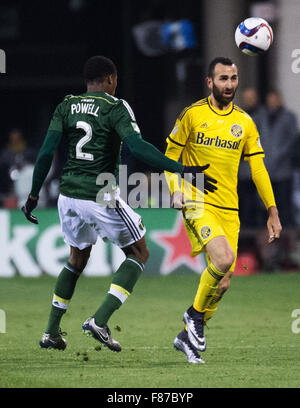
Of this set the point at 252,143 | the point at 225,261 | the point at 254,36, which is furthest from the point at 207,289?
the point at 254,36

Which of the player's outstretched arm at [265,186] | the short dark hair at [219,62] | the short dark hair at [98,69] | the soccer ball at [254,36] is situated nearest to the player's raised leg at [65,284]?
the short dark hair at [98,69]

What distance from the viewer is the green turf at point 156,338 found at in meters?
7.81

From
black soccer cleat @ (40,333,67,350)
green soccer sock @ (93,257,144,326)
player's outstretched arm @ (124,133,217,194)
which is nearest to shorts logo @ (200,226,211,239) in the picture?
player's outstretched arm @ (124,133,217,194)

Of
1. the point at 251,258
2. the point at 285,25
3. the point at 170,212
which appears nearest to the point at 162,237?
the point at 170,212

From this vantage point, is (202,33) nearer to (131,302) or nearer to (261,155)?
(131,302)

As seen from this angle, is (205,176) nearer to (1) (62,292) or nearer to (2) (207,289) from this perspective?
(2) (207,289)

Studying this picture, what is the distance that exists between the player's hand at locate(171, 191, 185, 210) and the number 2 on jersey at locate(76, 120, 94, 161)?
0.73 meters

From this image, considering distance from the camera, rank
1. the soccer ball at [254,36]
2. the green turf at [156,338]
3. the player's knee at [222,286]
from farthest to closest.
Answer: the soccer ball at [254,36] < the player's knee at [222,286] < the green turf at [156,338]

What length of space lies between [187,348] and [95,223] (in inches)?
47.3

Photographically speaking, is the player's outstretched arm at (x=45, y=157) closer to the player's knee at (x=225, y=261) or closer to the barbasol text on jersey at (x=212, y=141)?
the barbasol text on jersey at (x=212, y=141)

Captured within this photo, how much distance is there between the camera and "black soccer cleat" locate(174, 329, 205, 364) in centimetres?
855

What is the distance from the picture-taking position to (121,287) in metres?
8.80

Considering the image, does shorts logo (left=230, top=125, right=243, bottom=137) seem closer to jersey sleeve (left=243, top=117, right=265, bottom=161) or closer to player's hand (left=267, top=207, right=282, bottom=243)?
jersey sleeve (left=243, top=117, right=265, bottom=161)

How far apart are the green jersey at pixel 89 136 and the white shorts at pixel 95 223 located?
8 cm
